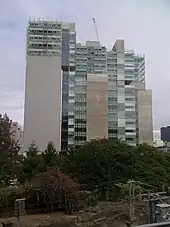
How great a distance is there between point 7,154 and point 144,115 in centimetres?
2993

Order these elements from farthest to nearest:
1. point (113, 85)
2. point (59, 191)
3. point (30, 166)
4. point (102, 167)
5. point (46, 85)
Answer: point (113, 85)
point (46, 85)
point (30, 166)
point (102, 167)
point (59, 191)

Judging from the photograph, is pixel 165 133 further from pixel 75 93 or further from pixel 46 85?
pixel 46 85

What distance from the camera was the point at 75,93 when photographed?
110 ft

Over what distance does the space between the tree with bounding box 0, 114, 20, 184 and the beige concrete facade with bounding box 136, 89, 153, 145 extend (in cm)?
2798

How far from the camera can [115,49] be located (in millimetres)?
38719

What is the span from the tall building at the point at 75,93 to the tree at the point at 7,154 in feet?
75.9

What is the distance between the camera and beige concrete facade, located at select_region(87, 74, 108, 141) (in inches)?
1268

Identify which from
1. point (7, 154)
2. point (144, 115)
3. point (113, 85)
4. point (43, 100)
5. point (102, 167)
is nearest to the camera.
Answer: point (7, 154)

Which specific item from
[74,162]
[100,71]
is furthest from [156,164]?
[100,71]

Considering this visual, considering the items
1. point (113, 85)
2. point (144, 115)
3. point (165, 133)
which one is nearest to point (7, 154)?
point (113, 85)

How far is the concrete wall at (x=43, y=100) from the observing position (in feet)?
104

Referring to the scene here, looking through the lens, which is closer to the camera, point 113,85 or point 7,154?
point 7,154

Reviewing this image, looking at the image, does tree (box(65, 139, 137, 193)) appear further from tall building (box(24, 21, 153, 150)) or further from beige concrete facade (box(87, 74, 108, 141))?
beige concrete facade (box(87, 74, 108, 141))

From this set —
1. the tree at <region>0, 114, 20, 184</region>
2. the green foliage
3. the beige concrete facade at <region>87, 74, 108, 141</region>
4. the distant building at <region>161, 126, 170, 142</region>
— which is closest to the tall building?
the beige concrete facade at <region>87, 74, 108, 141</region>
